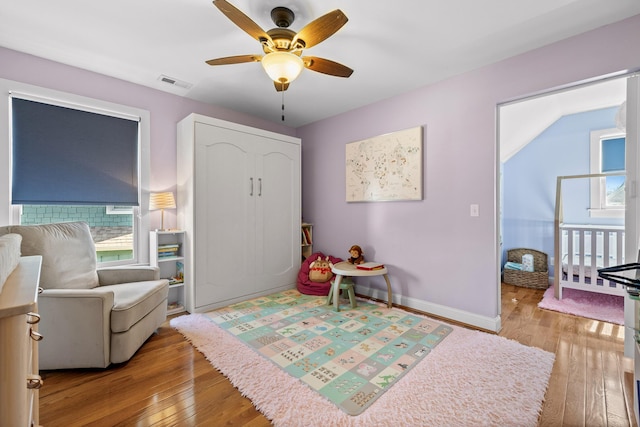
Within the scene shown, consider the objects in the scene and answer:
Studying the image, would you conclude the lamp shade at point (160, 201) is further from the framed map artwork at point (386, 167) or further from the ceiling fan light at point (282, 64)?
the framed map artwork at point (386, 167)

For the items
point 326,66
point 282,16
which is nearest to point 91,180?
point 282,16

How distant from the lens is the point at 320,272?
3.43 metres

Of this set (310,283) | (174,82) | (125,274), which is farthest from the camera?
(310,283)

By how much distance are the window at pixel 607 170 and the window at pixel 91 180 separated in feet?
18.0

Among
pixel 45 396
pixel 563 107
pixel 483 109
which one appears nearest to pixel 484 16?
pixel 483 109

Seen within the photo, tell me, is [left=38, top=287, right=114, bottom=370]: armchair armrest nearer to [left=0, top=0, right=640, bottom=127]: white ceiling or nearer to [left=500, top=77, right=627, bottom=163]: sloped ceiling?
[left=0, top=0, right=640, bottom=127]: white ceiling

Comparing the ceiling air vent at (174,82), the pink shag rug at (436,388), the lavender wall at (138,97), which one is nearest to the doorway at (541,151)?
the pink shag rug at (436,388)

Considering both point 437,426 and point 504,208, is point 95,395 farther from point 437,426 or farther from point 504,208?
point 504,208

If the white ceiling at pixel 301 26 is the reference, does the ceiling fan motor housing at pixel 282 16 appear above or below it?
below

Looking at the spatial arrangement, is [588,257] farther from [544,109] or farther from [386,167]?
[386,167]

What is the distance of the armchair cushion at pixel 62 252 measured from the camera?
196 cm

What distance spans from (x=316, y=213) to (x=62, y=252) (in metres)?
2.74

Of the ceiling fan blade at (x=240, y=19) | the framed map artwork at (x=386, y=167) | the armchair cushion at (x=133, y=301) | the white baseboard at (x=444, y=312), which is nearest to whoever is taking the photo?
the ceiling fan blade at (x=240, y=19)

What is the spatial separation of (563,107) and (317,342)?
428 centimetres
